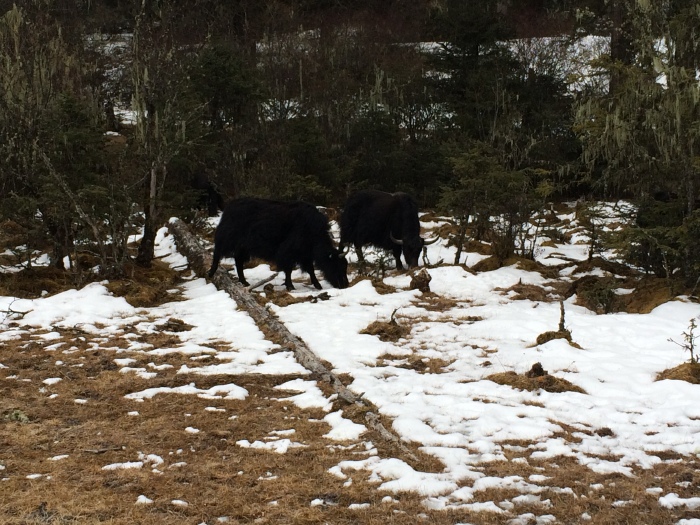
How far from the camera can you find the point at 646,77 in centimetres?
903

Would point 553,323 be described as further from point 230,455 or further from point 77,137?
point 77,137

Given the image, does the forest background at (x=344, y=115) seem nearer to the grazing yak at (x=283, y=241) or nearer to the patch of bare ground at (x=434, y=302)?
the grazing yak at (x=283, y=241)

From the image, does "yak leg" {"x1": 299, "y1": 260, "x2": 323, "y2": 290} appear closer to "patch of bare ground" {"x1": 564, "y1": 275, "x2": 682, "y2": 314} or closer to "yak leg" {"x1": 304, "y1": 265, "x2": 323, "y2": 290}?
"yak leg" {"x1": 304, "y1": 265, "x2": 323, "y2": 290}

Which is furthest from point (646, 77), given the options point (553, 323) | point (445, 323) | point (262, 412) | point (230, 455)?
point (230, 455)

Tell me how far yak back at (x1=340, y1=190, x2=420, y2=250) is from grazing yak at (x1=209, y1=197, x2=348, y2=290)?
166cm

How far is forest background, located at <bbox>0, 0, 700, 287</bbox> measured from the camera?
30.3 ft

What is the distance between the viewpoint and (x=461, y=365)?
21.0 feet

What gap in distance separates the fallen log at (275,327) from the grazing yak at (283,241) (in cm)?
57

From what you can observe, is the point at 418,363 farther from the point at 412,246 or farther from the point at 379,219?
the point at 379,219

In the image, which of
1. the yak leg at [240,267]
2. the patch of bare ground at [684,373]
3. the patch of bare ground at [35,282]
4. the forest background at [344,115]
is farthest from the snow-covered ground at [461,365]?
the forest background at [344,115]

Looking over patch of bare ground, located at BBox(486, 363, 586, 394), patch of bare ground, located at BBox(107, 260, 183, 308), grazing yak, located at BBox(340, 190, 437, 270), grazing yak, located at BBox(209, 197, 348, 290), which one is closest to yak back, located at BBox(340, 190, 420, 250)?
grazing yak, located at BBox(340, 190, 437, 270)

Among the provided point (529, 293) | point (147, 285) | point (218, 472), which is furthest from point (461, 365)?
point (147, 285)

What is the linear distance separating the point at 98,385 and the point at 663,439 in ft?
15.7

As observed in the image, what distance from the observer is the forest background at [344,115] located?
923 cm
